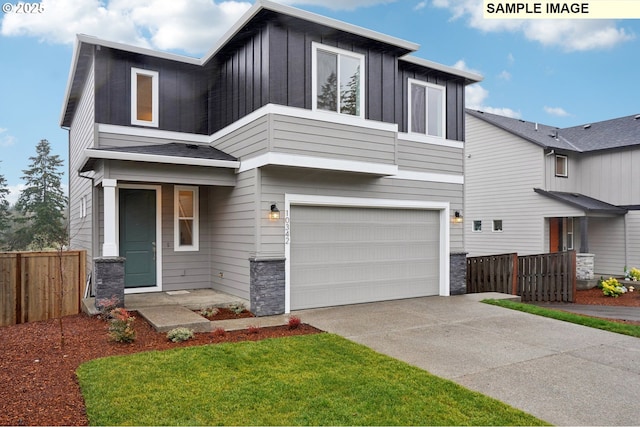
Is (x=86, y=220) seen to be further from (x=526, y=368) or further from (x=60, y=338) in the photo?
(x=526, y=368)

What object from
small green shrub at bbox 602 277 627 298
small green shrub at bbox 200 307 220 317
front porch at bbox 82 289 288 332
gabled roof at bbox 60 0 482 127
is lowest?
small green shrub at bbox 602 277 627 298

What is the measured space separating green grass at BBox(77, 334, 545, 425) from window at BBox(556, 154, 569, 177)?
13563 mm

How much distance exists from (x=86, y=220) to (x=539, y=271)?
1133 cm

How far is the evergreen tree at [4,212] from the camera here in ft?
90.8

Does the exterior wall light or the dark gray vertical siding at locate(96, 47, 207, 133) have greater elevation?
the dark gray vertical siding at locate(96, 47, 207, 133)

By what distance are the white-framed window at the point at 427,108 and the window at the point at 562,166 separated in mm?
7812

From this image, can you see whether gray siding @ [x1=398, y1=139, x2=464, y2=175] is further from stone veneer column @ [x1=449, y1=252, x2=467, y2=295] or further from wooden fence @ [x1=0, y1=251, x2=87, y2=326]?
wooden fence @ [x1=0, y1=251, x2=87, y2=326]

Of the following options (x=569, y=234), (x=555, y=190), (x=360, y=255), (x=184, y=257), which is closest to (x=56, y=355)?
(x=184, y=257)

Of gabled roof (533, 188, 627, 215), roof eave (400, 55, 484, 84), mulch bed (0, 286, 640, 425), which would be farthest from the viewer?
gabled roof (533, 188, 627, 215)

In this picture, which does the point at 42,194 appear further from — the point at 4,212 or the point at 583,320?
the point at 583,320

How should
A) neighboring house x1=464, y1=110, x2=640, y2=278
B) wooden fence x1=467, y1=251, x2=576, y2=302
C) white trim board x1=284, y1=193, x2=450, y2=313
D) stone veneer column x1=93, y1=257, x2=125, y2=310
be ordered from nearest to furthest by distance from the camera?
1. stone veneer column x1=93, y1=257, x2=125, y2=310
2. white trim board x1=284, y1=193, x2=450, y2=313
3. wooden fence x1=467, y1=251, x2=576, y2=302
4. neighboring house x1=464, y1=110, x2=640, y2=278

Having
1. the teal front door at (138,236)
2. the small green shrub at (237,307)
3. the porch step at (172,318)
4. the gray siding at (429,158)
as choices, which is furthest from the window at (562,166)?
the porch step at (172,318)

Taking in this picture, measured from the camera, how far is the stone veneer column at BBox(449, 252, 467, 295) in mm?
10008

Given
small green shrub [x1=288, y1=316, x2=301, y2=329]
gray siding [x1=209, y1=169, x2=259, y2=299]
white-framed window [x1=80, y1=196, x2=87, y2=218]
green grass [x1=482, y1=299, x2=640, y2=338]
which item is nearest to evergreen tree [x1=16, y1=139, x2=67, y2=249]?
white-framed window [x1=80, y1=196, x2=87, y2=218]
